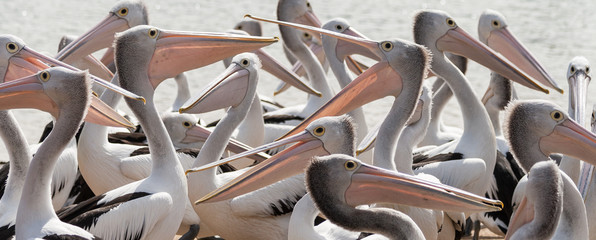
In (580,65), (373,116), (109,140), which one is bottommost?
(373,116)

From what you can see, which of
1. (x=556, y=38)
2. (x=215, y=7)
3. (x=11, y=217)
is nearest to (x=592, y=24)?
(x=556, y=38)

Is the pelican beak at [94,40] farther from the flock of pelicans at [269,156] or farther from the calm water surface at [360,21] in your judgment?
the calm water surface at [360,21]

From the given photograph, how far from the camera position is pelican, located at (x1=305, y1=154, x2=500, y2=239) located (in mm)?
3395

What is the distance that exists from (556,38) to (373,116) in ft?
20.5

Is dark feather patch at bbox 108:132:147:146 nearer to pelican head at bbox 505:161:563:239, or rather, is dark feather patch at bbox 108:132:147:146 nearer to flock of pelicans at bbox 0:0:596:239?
flock of pelicans at bbox 0:0:596:239

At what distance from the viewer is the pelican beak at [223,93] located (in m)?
4.90

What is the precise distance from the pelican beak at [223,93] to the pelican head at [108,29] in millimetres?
1281

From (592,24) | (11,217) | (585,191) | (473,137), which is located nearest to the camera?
(11,217)

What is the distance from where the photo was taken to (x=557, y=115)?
4.18 meters

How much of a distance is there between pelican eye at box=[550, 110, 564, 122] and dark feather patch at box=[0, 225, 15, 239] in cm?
231

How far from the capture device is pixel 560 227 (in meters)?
3.87

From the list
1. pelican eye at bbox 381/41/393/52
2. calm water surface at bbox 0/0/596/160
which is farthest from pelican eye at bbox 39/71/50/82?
calm water surface at bbox 0/0/596/160

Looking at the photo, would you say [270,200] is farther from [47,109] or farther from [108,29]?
[108,29]

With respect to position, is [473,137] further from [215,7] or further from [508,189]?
[215,7]
